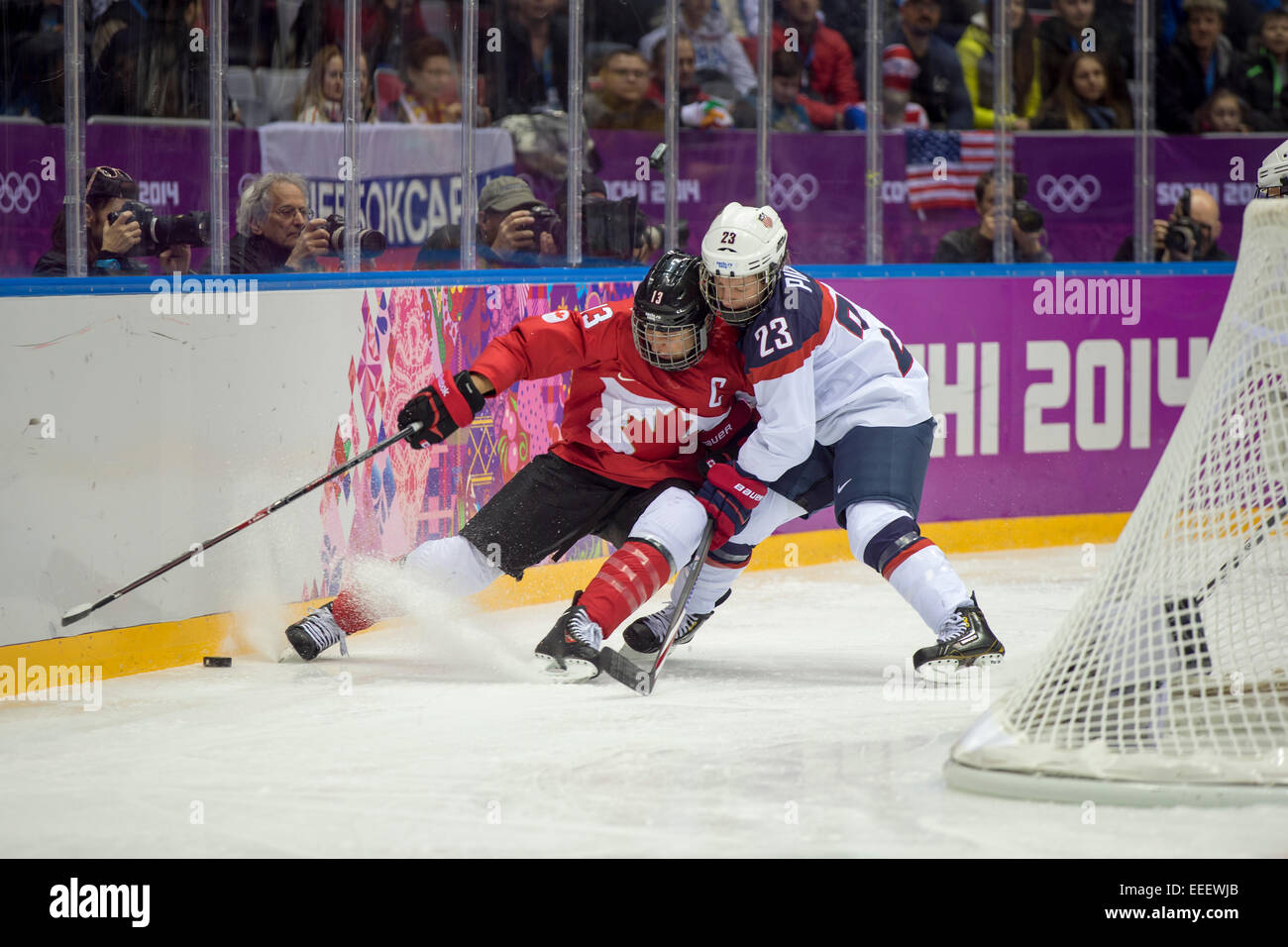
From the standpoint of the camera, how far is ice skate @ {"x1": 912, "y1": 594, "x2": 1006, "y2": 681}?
13.0 ft

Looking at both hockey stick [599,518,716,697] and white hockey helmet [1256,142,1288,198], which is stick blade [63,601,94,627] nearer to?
hockey stick [599,518,716,697]

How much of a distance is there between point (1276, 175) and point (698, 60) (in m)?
2.16

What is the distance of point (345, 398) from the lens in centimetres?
482

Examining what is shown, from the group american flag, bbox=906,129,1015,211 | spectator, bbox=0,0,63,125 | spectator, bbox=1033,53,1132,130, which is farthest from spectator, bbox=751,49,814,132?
spectator, bbox=0,0,63,125

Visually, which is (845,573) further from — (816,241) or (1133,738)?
(1133,738)

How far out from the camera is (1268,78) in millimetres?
6906

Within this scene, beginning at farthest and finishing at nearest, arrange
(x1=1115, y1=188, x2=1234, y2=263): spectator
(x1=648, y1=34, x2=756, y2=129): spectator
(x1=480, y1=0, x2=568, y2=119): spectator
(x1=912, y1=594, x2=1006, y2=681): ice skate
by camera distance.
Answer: (x1=1115, y1=188, x2=1234, y2=263): spectator → (x1=648, y1=34, x2=756, y2=129): spectator → (x1=480, y1=0, x2=568, y2=119): spectator → (x1=912, y1=594, x2=1006, y2=681): ice skate

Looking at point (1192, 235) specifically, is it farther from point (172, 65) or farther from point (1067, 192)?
point (172, 65)

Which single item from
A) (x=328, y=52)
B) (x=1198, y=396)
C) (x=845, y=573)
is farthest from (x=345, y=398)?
(x=1198, y=396)

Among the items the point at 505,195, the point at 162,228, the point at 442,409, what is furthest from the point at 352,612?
the point at 505,195

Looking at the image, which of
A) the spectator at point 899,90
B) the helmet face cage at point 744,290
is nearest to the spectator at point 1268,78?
the spectator at point 899,90

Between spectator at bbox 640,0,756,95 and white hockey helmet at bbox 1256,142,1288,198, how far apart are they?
6.74ft
